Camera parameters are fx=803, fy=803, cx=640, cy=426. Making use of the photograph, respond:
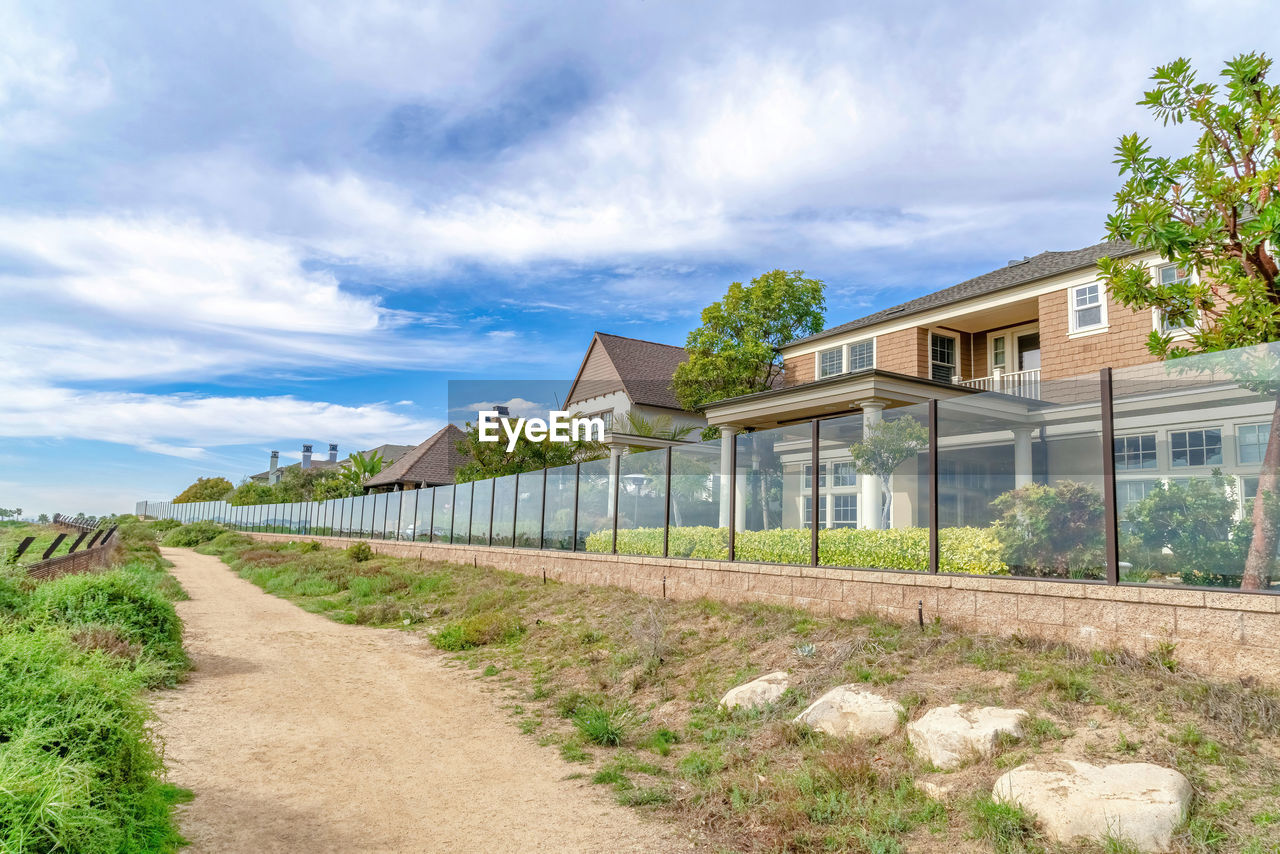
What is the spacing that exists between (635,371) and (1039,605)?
93.2 feet

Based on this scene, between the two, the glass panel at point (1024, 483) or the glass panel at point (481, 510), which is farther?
the glass panel at point (481, 510)

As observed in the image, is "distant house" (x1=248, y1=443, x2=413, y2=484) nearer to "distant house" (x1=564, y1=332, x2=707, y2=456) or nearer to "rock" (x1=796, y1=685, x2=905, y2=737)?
"distant house" (x1=564, y1=332, x2=707, y2=456)

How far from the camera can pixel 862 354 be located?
24.9 meters

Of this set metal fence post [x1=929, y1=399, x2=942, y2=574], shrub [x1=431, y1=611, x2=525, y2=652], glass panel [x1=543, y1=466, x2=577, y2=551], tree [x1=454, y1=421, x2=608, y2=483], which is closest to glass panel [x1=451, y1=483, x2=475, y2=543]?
tree [x1=454, y1=421, x2=608, y2=483]

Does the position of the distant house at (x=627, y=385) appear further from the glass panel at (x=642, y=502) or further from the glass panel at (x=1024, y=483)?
the glass panel at (x=1024, y=483)

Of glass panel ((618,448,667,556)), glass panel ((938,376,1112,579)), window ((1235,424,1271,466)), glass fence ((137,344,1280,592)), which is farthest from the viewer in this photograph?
glass panel ((618,448,667,556))

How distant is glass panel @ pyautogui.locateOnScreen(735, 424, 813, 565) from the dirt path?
4530 millimetres

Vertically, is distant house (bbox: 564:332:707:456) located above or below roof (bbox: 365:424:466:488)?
above

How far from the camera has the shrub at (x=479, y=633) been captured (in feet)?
43.8

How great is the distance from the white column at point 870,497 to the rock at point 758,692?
2753 mm

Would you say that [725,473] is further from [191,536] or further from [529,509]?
[191,536]

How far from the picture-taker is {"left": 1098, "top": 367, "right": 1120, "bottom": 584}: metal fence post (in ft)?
24.5

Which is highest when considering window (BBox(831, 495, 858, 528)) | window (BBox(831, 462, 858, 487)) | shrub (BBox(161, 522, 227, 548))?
window (BBox(831, 462, 858, 487))

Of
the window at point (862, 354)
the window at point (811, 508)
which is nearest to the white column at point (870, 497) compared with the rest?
the window at point (811, 508)
